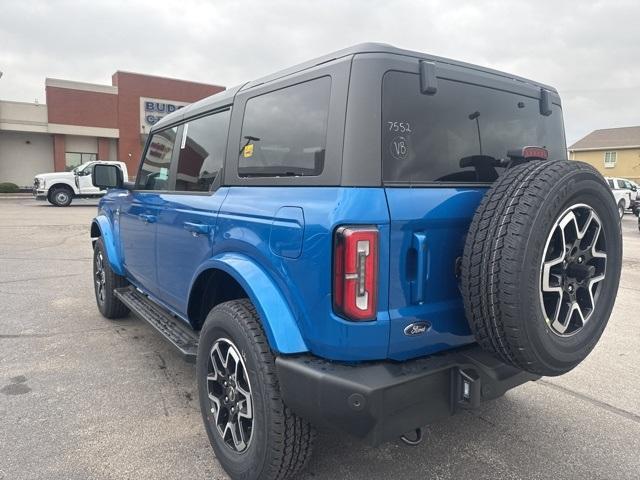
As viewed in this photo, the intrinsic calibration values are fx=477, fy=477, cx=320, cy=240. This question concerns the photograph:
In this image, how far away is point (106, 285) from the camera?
4.89m

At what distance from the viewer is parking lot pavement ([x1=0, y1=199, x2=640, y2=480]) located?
8.25 ft

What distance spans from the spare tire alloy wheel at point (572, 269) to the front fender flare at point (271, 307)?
3.42 feet

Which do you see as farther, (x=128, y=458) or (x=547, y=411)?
(x=547, y=411)

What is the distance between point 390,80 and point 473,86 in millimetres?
590

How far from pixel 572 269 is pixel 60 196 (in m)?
23.3

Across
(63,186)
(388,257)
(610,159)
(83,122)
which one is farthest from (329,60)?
(610,159)

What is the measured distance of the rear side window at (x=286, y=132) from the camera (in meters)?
2.16

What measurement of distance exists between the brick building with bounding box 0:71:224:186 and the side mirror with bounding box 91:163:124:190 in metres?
28.7

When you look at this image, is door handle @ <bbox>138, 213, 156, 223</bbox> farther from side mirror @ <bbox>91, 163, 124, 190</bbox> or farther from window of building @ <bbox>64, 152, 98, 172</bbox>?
window of building @ <bbox>64, 152, 98, 172</bbox>

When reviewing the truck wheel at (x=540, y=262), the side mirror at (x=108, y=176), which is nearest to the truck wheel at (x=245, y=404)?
the truck wheel at (x=540, y=262)

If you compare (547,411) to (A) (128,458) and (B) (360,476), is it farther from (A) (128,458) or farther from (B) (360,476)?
(A) (128,458)

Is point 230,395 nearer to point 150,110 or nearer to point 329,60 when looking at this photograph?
point 329,60

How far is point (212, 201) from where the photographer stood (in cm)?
277

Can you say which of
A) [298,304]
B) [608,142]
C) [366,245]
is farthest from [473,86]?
[608,142]
